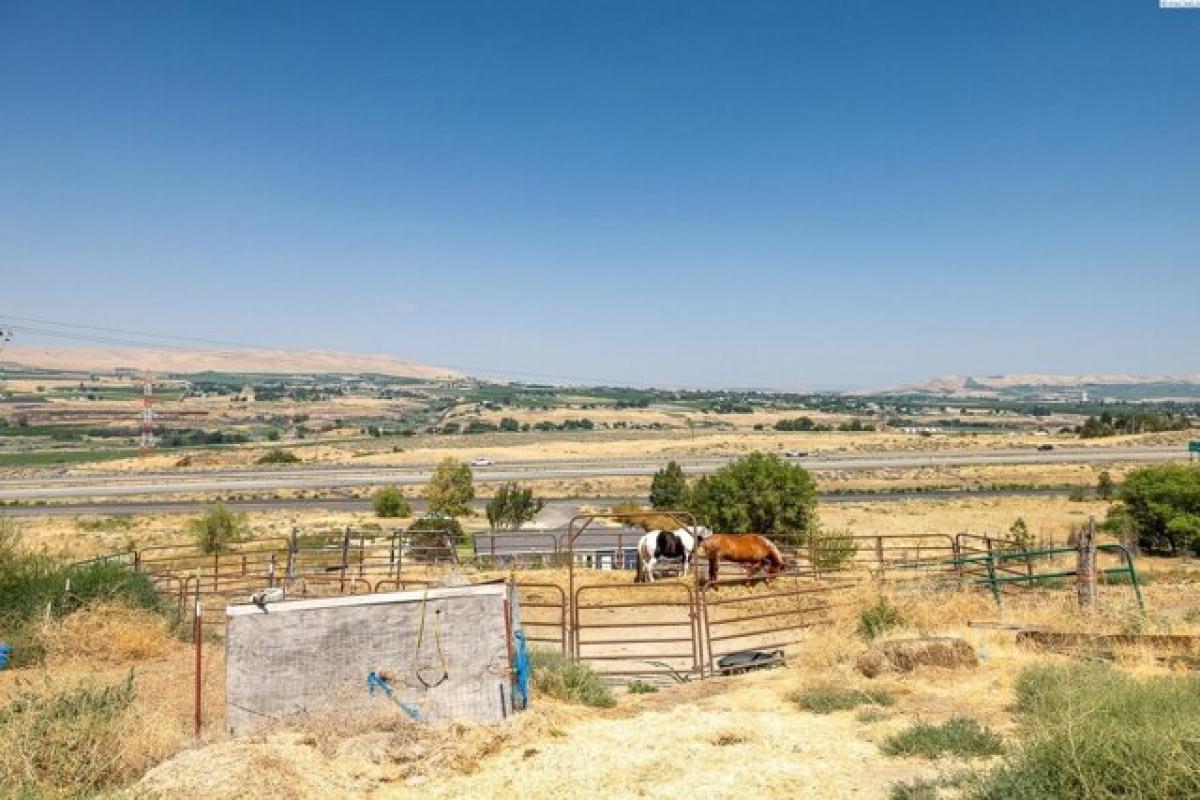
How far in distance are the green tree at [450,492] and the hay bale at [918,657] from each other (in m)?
39.1

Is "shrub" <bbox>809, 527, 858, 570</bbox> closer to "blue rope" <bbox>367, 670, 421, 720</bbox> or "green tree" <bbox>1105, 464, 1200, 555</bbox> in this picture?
"blue rope" <bbox>367, 670, 421, 720</bbox>

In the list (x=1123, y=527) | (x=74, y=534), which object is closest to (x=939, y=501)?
(x=1123, y=527)

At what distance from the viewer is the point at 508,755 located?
24.1 feet

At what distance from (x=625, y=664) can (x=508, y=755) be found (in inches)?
237

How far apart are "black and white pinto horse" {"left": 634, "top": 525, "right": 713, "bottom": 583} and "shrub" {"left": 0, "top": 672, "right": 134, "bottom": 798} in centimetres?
1234

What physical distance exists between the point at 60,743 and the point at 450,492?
41.8 meters

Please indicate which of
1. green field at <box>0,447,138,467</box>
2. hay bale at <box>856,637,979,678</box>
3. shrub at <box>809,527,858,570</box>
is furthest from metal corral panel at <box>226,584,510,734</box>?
green field at <box>0,447,138,467</box>

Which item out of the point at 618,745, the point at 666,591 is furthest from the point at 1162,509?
the point at 618,745

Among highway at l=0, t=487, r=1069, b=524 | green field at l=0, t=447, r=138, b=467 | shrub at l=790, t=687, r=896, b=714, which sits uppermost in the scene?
shrub at l=790, t=687, r=896, b=714

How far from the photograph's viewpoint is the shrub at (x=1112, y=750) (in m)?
4.80

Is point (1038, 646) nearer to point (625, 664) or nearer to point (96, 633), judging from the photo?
point (625, 664)

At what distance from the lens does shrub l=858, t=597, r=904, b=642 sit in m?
11.7

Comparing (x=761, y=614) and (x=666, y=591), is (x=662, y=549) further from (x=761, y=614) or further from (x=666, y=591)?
(x=761, y=614)

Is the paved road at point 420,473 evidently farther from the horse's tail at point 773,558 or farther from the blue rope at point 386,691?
the blue rope at point 386,691
